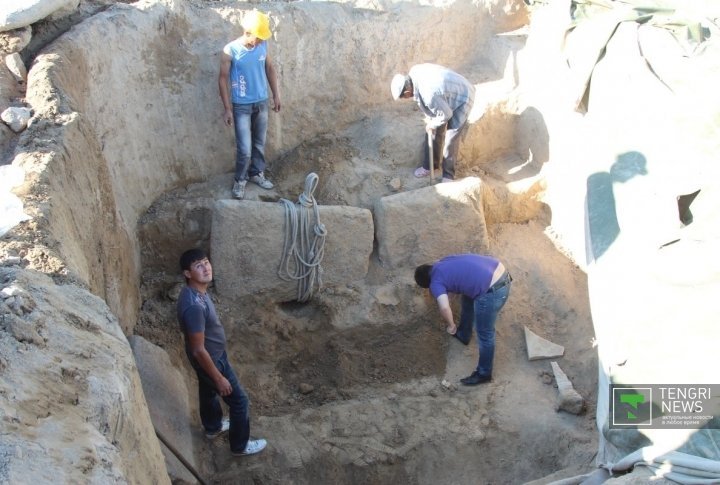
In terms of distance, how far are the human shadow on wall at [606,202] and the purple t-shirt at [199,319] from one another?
2.70 m

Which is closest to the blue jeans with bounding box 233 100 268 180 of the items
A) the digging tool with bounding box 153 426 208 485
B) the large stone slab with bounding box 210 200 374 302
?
the large stone slab with bounding box 210 200 374 302

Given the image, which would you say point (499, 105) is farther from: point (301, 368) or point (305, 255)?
point (301, 368)

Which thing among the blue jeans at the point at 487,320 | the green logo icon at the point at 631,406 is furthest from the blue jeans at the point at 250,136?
the green logo icon at the point at 631,406

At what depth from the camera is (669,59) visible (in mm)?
5445

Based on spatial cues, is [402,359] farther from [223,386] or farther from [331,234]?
[223,386]

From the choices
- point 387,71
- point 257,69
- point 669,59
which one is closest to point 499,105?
point 387,71

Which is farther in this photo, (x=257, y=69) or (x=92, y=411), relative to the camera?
(x=257, y=69)

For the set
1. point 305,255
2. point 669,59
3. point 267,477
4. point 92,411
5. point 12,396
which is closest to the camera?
point 12,396

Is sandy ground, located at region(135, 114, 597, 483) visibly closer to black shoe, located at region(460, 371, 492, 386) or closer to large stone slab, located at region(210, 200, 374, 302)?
black shoe, located at region(460, 371, 492, 386)

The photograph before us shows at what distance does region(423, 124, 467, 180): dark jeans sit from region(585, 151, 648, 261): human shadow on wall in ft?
5.09

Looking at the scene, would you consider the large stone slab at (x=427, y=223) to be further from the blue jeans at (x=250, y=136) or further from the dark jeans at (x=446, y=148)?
the blue jeans at (x=250, y=136)

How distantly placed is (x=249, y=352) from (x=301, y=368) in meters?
0.45

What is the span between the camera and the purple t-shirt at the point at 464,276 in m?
5.29

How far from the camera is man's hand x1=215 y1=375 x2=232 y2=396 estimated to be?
4250 mm
